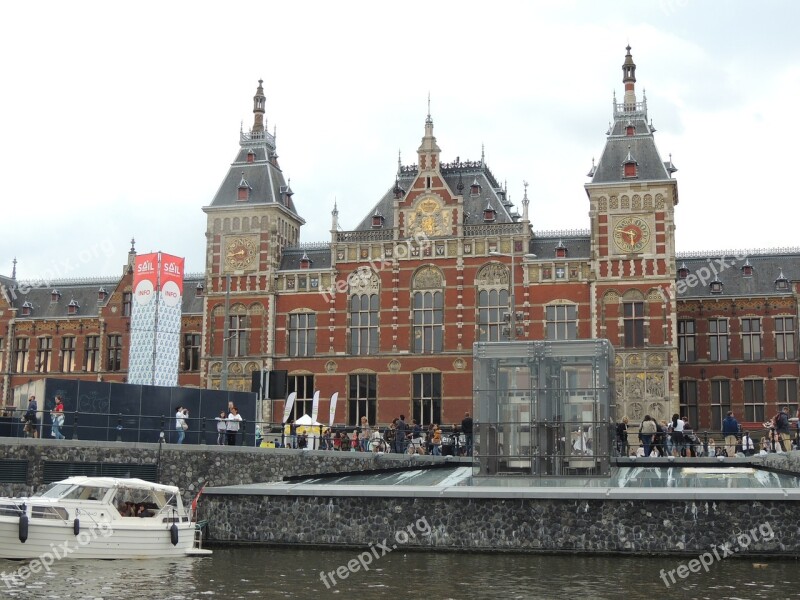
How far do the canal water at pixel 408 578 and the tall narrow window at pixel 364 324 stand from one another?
28.0 meters

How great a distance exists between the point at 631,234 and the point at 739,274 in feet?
24.5

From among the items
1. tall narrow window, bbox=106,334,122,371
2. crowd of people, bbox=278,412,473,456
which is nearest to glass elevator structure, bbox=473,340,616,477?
crowd of people, bbox=278,412,473,456

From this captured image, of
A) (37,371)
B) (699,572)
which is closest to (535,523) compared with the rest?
(699,572)

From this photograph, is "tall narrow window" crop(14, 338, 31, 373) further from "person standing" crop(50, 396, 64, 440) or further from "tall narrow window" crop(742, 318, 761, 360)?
"tall narrow window" crop(742, 318, 761, 360)

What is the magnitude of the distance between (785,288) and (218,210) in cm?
2971

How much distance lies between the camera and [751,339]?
5184cm

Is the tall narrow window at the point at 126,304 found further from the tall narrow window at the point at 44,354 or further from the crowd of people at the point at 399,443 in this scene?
the crowd of people at the point at 399,443

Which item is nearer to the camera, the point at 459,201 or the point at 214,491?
the point at 214,491

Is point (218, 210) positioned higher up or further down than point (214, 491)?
higher up

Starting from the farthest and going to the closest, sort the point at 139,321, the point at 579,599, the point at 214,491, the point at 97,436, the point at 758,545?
the point at 139,321 < the point at 97,436 < the point at 214,491 < the point at 758,545 < the point at 579,599

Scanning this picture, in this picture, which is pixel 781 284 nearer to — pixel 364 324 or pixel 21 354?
pixel 364 324

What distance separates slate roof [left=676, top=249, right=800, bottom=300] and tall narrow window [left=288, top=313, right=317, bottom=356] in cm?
1889

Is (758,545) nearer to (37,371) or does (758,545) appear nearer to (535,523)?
(535,523)

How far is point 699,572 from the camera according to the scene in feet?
71.7
